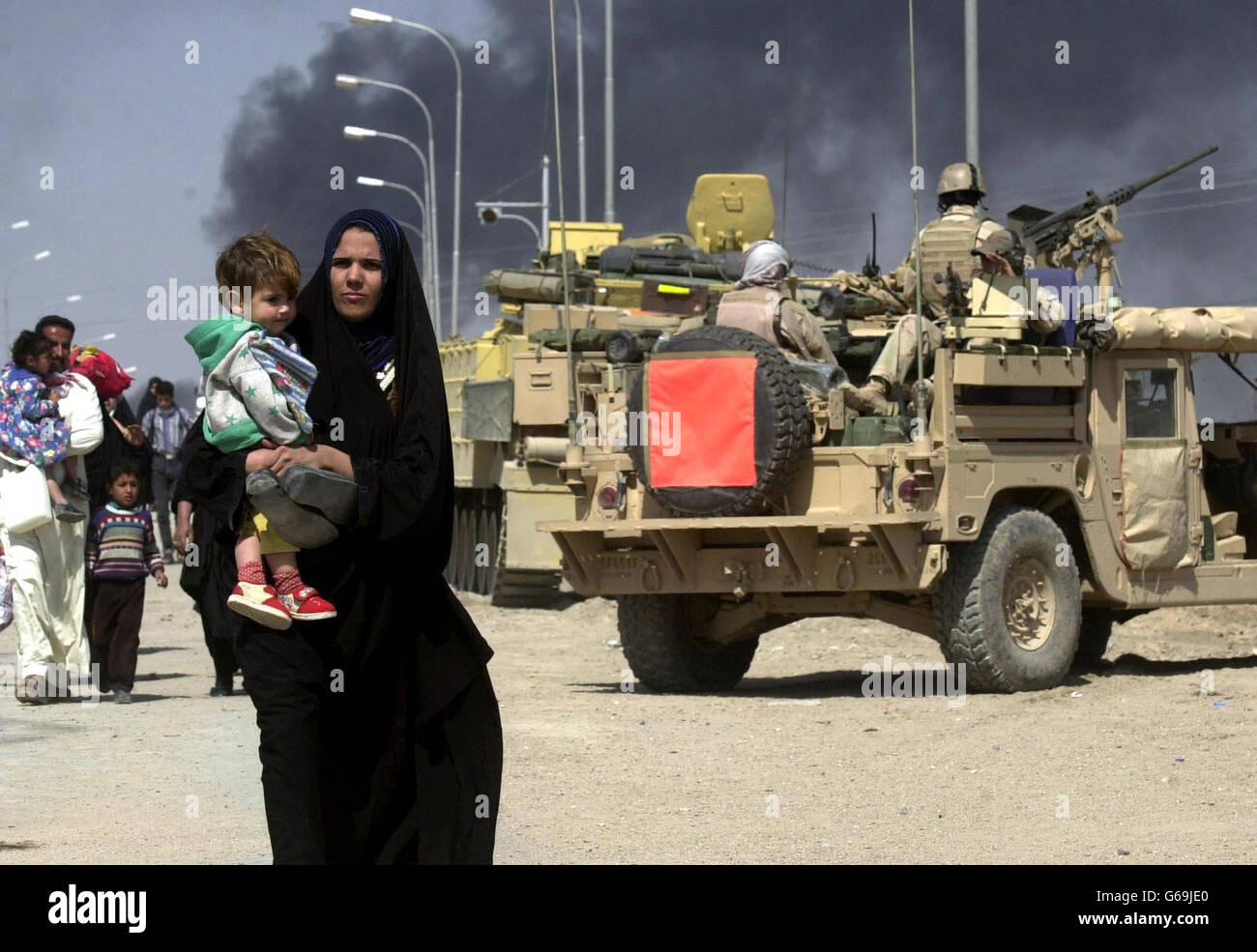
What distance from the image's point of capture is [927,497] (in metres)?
11.8

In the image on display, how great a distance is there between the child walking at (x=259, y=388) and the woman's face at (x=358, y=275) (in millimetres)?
103

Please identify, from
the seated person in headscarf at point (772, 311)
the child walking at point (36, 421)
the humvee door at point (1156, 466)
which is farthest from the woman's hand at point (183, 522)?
the humvee door at point (1156, 466)

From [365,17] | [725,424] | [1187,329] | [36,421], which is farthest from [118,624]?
[365,17]

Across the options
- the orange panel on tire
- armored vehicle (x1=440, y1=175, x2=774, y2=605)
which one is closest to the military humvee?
the orange panel on tire

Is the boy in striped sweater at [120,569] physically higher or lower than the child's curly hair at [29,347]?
lower

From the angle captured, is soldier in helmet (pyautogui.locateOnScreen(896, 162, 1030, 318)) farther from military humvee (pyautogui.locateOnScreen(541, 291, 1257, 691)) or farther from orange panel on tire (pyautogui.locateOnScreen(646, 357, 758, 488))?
orange panel on tire (pyautogui.locateOnScreen(646, 357, 758, 488))

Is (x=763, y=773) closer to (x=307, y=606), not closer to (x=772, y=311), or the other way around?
(x=772, y=311)

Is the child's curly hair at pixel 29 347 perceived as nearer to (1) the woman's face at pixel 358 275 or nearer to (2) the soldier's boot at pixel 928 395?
(2) the soldier's boot at pixel 928 395

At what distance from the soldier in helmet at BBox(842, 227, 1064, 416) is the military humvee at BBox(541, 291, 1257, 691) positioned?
0.13 metres

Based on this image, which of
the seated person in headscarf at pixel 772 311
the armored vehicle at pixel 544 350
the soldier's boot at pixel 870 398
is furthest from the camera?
the armored vehicle at pixel 544 350

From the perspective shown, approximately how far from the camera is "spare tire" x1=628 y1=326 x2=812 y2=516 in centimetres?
1178

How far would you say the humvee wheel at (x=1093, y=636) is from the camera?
13.9 metres

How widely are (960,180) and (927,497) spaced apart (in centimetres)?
244
